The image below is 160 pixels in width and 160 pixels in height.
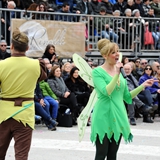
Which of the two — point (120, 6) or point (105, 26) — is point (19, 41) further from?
point (120, 6)

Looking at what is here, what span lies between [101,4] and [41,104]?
23.5 ft

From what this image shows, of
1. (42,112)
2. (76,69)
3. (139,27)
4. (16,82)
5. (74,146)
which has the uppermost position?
(16,82)

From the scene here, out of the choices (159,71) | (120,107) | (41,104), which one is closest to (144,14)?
(159,71)

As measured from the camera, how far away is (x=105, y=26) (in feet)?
50.6

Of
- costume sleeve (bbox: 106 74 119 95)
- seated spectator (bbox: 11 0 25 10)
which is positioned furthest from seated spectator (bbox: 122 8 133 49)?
costume sleeve (bbox: 106 74 119 95)

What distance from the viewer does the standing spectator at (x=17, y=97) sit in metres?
4.98

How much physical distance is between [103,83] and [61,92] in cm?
572

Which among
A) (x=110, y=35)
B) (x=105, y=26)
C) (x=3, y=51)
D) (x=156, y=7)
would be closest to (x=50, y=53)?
(x=3, y=51)

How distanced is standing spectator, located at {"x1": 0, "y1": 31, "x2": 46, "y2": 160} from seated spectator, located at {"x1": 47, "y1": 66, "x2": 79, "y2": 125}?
5650 millimetres

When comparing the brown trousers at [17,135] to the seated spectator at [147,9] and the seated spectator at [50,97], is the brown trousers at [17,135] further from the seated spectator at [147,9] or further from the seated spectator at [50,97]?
the seated spectator at [147,9]

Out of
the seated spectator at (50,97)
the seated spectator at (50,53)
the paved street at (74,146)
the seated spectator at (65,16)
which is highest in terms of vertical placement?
the seated spectator at (65,16)

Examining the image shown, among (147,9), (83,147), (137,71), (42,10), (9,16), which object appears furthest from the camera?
(147,9)

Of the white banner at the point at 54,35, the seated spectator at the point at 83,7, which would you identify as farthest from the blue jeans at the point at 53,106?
the seated spectator at the point at 83,7

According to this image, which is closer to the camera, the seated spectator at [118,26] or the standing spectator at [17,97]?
the standing spectator at [17,97]
